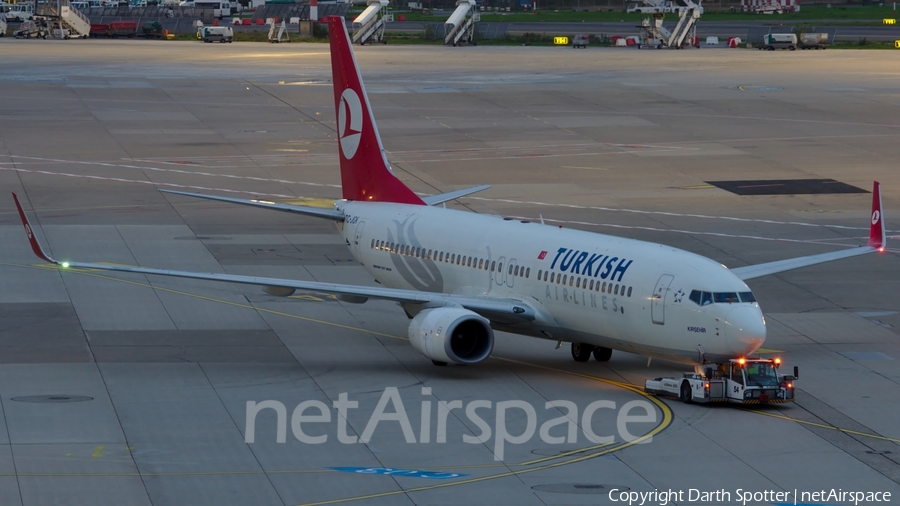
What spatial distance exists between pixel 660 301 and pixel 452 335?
203 inches

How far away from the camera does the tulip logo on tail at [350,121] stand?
4206 cm

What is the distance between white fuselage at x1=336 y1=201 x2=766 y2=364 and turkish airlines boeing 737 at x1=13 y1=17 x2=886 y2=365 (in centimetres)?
3

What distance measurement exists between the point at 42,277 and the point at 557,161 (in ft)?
116

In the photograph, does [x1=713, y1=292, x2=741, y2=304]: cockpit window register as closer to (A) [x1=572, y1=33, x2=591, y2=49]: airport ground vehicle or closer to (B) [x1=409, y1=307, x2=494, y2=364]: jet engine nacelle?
(B) [x1=409, y1=307, x2=494, y2=364]: jet engine nacelle

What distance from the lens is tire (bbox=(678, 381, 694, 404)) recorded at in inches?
1189

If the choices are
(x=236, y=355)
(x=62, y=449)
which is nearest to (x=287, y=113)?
(x=236, y=355)

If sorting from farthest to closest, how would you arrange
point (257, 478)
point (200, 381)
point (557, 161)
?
point (557, 161) < point (200, 381) < point (257, 478)

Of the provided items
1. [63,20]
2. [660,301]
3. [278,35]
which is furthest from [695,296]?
[63,20]

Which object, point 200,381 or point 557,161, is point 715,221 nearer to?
point 557,161

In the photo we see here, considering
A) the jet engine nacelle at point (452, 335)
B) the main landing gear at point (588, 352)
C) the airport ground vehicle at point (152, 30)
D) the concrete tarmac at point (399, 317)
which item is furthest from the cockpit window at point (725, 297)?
the airport ground vehicle at point (152, 30)

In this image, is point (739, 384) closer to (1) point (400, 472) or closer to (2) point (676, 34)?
(1) point (400, 472)

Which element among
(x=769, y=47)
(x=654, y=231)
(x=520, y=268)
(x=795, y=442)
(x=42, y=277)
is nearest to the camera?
(x=795, y=442)

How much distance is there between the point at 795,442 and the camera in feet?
89.4

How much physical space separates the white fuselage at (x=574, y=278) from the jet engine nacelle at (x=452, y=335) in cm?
166
